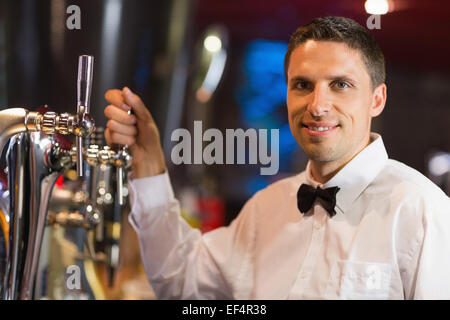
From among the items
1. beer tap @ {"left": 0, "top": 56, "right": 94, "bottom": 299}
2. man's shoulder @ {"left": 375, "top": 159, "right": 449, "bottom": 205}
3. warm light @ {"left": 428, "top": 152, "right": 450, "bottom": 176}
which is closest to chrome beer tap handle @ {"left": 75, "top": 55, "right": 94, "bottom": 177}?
beer tap @ {"left": 0, "top": 56, "right": 94, "bottom": 299}

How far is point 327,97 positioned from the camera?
129 centimetres

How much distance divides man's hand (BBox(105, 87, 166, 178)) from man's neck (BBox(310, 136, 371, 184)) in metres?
0.43

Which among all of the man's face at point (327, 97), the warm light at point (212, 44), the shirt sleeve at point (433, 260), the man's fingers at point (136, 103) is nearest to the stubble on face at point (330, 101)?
the man's face at point (327, 97)

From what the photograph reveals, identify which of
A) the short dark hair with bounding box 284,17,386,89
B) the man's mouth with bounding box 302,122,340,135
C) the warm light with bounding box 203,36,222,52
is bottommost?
the man's mouth with bounding box 302,122,340,135

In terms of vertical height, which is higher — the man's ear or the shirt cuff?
the man's ear

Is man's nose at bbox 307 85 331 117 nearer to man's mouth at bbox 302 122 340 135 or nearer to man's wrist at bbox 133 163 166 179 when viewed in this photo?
man's mouth at bbox 302 122 340 135

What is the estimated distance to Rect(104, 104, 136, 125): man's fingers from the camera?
1424 mm

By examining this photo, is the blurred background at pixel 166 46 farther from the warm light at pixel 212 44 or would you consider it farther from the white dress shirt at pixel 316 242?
the warm light at pixel 212 44

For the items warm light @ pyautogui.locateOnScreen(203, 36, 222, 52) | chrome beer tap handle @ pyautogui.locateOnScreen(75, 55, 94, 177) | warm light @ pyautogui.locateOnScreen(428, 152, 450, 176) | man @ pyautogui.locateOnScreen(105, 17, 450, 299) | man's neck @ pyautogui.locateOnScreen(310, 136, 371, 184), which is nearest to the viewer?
chrome beer tap handle @ pyautogui.locateOnScreen(75, 55, 94, 177)

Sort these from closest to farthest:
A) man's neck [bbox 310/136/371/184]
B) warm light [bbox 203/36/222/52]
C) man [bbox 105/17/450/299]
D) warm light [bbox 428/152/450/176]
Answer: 1. man [bbox 105/17/450/299]
2. man's neck [bbox 310/136/371/184]
3. warm light [bbox 428/152/450/176]
4. warm light [bbox 203/36/222/52]

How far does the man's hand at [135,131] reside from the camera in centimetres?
143

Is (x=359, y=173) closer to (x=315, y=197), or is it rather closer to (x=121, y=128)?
(x=315, y=197)

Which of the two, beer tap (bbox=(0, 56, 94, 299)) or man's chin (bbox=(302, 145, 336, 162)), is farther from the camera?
man's chin (bbox=(302, 145, 336, 162))
